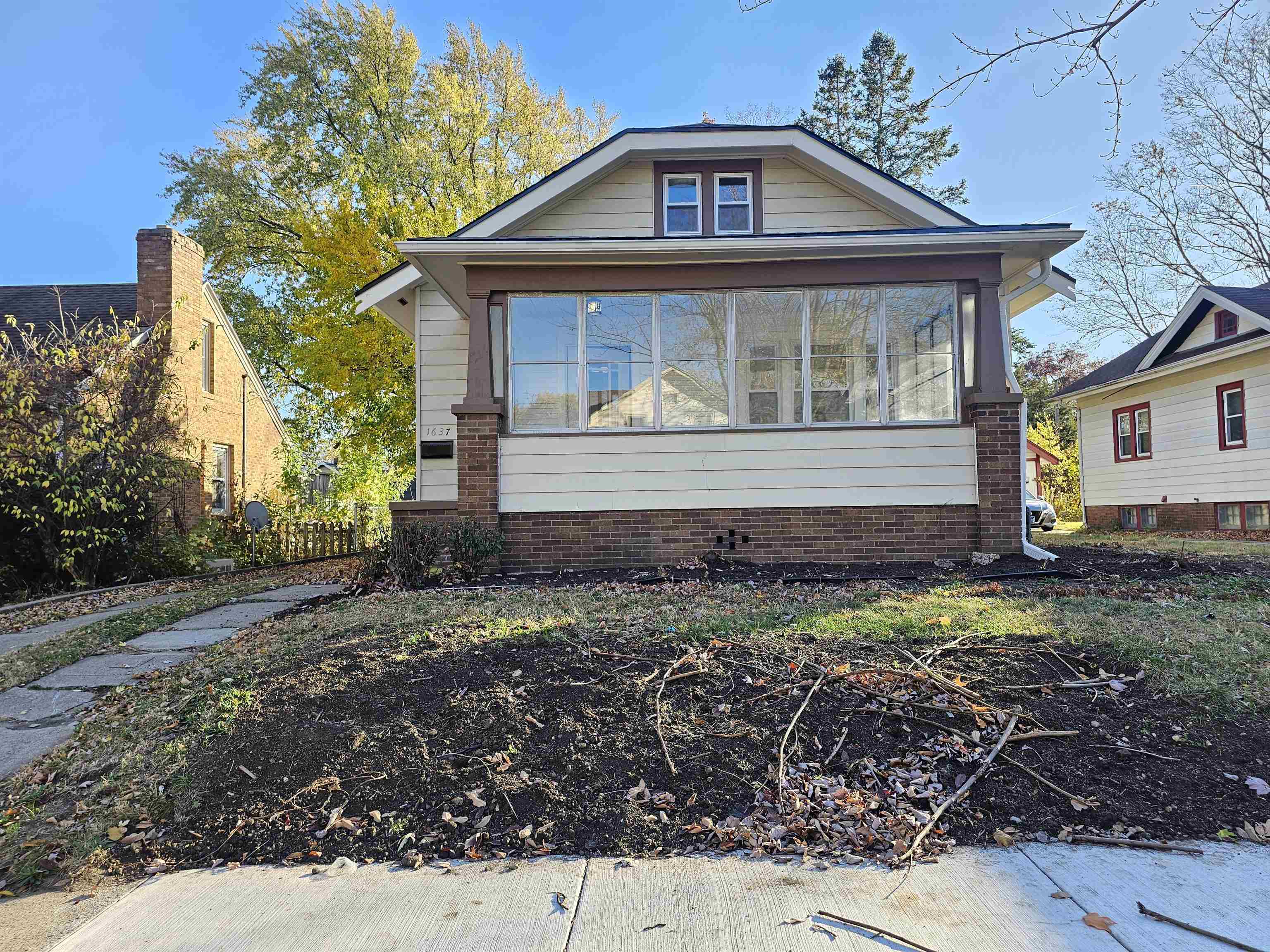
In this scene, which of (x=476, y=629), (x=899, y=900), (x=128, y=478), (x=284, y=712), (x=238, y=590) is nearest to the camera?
(x=899, y=900)

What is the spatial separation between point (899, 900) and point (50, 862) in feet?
9.29

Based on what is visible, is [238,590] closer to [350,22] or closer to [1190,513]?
[1190,513]

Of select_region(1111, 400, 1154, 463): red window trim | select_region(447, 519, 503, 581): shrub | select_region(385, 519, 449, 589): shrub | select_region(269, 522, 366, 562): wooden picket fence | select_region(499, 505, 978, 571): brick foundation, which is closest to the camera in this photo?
select_region(385, 519, 449, 589): shrub

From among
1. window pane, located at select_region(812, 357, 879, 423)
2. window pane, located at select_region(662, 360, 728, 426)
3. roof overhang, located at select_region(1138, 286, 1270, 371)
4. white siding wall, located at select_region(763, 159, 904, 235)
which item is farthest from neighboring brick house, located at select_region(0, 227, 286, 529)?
roof overhang, located at select_region(1138, 286, 1270, 371)

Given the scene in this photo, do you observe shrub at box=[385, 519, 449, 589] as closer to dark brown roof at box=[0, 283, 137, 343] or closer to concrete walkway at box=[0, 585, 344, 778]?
concrete walkway at box=[0, 585, 344, 778]

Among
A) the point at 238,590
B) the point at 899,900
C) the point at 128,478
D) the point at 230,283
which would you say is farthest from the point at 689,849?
the point at 230,283

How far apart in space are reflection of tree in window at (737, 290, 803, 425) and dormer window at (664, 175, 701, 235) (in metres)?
2.21

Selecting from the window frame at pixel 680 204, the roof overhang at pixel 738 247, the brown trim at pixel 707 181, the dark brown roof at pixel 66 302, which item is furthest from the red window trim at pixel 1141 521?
the dark brown roof at pixel 66 302

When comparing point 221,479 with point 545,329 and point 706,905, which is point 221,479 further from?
point 706,905

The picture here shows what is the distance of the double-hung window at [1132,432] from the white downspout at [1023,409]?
11.3m

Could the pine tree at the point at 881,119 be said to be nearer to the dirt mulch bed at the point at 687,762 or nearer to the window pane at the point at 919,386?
the window pane at the point at 919,386

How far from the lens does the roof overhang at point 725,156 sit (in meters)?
9.61

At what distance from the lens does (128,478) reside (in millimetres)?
9992

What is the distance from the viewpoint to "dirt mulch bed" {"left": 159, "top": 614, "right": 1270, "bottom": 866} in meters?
2.66
